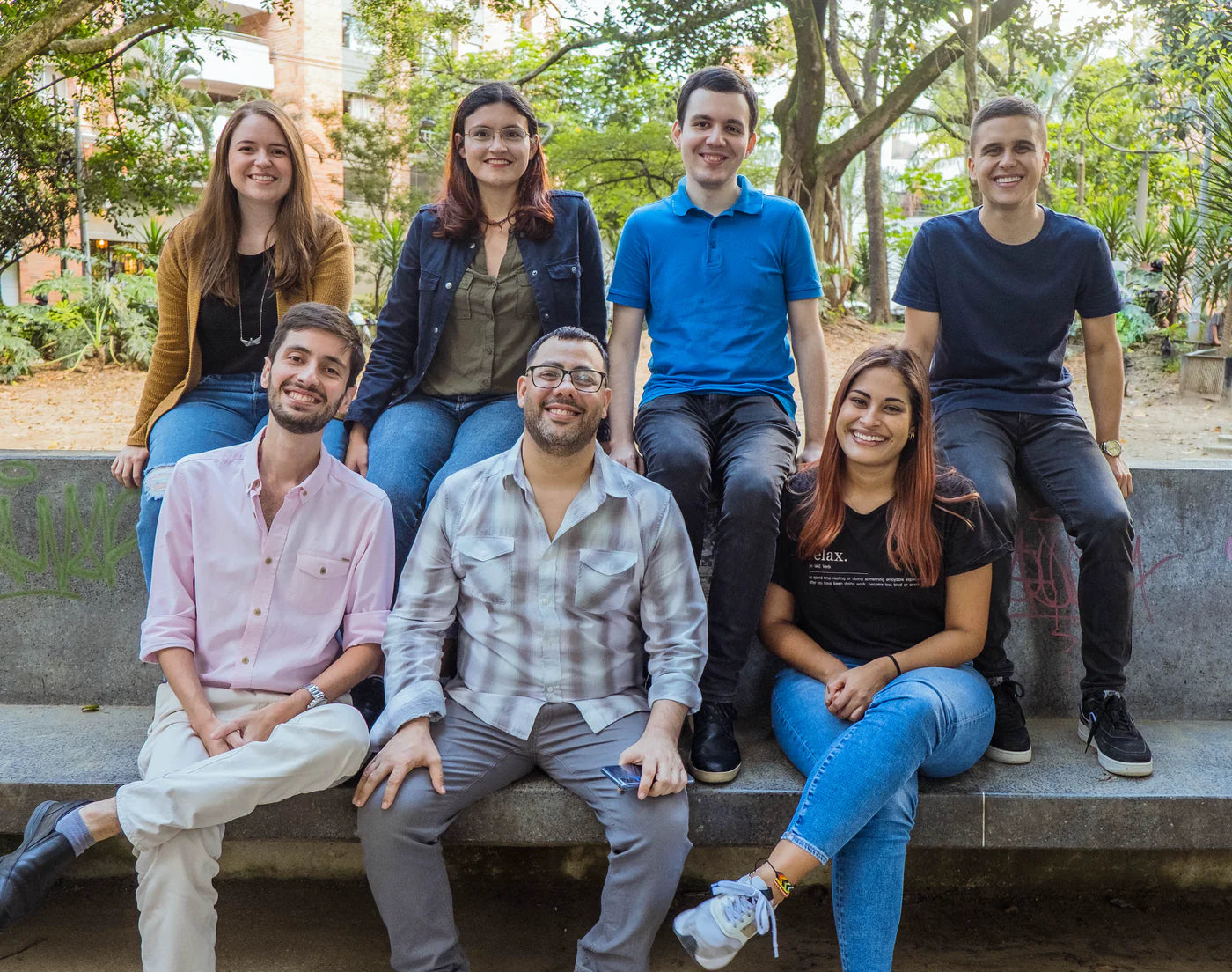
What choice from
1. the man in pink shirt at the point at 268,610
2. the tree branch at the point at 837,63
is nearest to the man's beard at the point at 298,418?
the man in pink shirt at the point at 268,610

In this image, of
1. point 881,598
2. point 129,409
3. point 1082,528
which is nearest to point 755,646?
point 881,598

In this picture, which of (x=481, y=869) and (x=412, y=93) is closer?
(x=481, y=869)

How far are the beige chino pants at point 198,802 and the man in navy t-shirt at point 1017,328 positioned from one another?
6.75 ft

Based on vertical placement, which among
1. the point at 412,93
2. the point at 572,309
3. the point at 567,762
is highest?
the point at 412,93

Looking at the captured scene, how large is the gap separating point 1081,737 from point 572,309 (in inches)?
83.6

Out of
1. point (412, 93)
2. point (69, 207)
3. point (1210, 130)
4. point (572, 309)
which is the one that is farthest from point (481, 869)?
point (412, 93)

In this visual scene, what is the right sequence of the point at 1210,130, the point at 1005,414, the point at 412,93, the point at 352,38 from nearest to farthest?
the point at 1005,414
the point at 1210,130
the point at 412,93
the point at 352,38

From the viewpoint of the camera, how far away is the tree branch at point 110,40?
7910 millimetres

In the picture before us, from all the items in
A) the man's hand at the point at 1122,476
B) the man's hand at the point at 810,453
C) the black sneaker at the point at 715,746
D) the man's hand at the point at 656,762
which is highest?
the man's hand at the point at 810,453

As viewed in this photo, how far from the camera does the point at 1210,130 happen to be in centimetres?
1062

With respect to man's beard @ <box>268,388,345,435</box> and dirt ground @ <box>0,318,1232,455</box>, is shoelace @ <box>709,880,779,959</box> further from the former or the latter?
dirt ground @ <box>0,318,1232,455</box>

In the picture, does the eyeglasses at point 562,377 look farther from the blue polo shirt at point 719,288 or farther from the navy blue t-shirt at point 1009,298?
the navy blue t-shirt at point 1009,298

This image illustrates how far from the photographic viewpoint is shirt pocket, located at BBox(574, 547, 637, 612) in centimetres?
293

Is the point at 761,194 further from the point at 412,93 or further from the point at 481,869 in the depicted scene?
the point at 412,93
